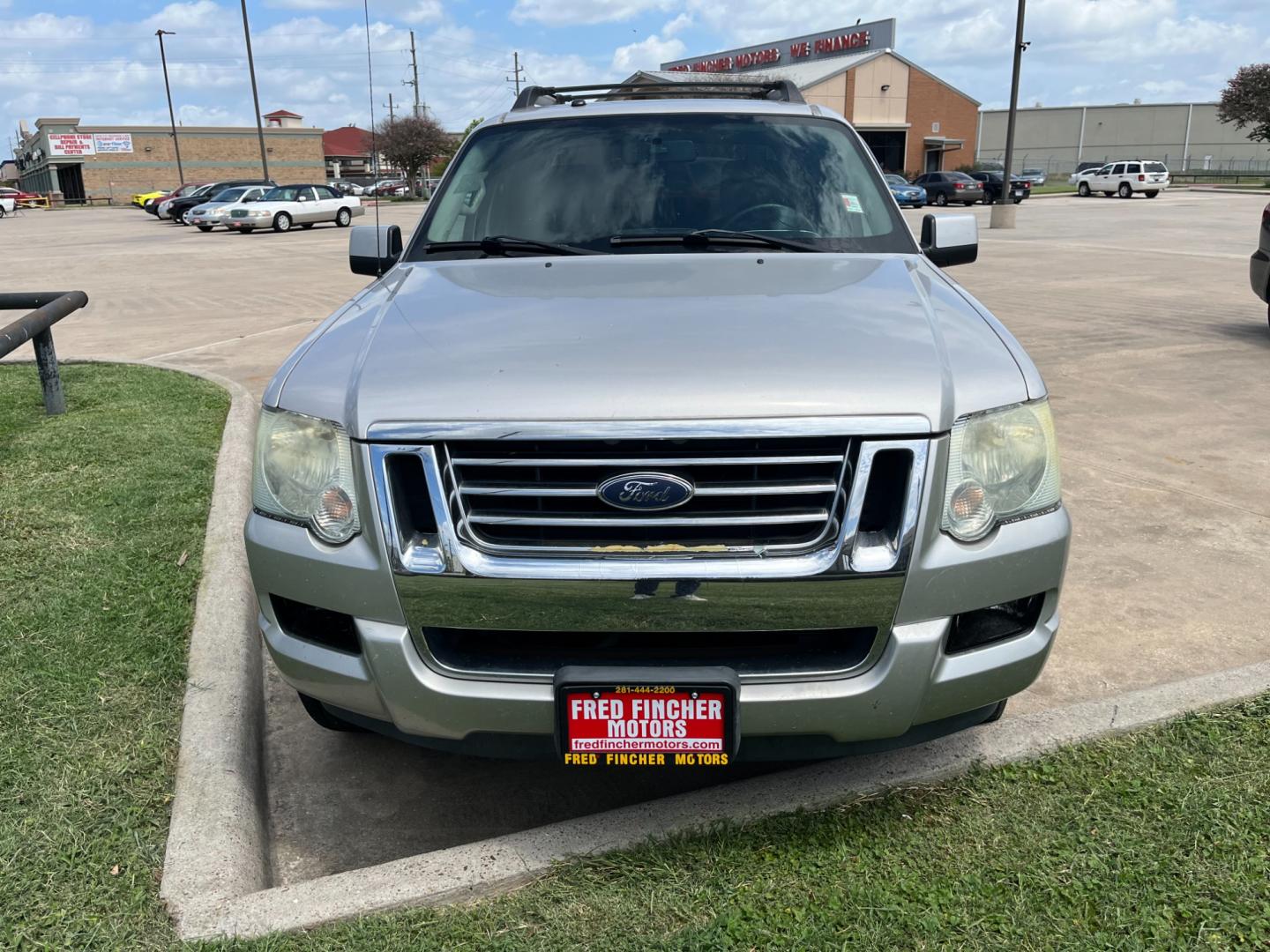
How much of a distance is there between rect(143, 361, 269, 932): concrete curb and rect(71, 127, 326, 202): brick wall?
Answer: 78912 millimetres

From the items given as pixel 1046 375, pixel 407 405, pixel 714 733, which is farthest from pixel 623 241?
pixel 1046 375

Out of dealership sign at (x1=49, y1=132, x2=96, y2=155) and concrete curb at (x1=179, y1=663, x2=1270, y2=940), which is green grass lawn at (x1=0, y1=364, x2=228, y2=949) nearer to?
concrete curb at (x1=179, y1=663, x2=1270, y2=940)

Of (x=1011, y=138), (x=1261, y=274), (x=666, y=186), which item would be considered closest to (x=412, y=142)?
(x=1011, y=138)

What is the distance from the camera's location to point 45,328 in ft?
20.7

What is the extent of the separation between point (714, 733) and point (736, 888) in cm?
41

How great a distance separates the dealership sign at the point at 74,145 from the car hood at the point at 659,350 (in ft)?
271

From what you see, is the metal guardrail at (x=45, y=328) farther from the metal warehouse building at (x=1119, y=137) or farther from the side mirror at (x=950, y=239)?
the metal warehouse building at (x=1119, y=137)

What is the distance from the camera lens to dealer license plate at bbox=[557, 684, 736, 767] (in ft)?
7.34

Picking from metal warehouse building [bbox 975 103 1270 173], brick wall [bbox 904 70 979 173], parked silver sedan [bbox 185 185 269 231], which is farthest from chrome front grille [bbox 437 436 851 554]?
metal warehouse building [bbox 975 103 1270 173]

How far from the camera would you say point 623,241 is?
3.47 meters

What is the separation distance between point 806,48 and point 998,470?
7135 centimetres

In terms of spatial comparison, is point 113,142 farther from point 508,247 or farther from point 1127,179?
point 508,247

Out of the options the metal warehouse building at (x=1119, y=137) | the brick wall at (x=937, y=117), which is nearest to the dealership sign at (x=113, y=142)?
the brick wall at (x=937, y=117)

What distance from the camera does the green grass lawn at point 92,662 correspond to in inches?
93.4
